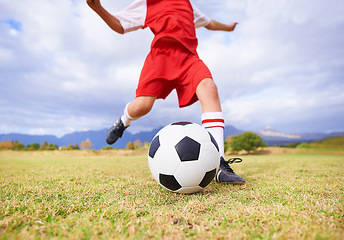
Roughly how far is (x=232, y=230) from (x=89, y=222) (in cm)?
85

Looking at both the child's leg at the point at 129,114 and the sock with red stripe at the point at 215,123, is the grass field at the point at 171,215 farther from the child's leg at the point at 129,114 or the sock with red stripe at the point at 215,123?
the child's leg at the point at 129,114

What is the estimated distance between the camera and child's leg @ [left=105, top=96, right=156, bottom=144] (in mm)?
3047

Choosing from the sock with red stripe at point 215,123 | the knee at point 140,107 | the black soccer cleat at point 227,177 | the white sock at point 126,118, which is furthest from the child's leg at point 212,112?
the white sock at point 126,118

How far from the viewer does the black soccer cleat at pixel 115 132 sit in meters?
3.78

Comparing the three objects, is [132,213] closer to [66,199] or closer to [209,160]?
[66,199]

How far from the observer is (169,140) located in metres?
1.95

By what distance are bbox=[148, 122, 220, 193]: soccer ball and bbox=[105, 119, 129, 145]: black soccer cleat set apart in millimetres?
1920

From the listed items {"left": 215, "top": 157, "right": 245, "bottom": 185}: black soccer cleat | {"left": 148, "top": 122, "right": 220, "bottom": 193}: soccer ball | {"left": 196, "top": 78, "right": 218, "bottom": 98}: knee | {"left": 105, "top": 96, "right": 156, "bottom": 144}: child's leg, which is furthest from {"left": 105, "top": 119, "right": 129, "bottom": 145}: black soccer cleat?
{"left": 215, "top": 157, "right": 245, "bottom": 185}: black soccer cleat

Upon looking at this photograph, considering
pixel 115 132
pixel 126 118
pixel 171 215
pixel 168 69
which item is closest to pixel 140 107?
pixel 126 118

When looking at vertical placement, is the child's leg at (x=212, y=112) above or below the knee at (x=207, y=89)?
below

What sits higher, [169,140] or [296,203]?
[169,140]

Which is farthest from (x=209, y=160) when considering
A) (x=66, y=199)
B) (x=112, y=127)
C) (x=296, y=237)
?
(x=112, y=127)

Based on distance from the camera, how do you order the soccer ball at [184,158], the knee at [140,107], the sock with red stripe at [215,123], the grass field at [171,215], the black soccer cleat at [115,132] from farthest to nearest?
the black soccer cleat at [115,132] < the knee at [140,107] < the sock with red stripe at [215,123] < the soccer ball at [184,158] < the grass field at [171,215]

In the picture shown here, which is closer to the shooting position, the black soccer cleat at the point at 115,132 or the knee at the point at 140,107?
the knee at the point at 140,107
